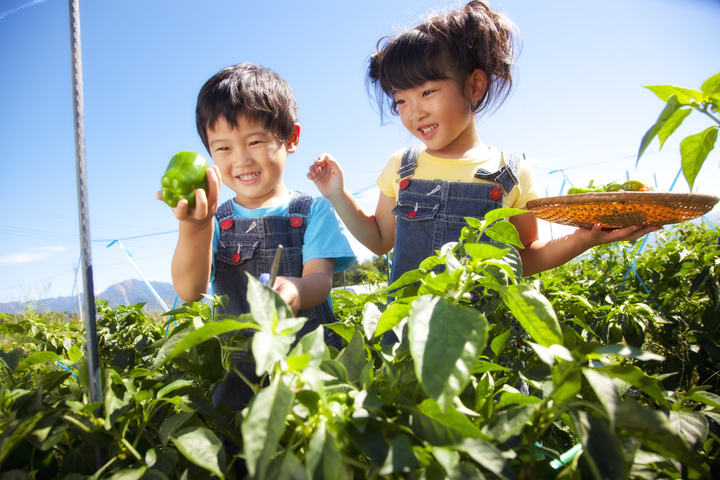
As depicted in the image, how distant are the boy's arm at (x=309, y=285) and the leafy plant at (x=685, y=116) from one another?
58 centimetres

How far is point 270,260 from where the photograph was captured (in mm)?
1259

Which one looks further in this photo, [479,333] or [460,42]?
[460,42]

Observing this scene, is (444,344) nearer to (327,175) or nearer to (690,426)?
(690,426)

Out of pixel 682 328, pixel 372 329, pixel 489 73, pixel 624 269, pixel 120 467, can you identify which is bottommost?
pixel 682 328

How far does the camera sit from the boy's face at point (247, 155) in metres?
1.17

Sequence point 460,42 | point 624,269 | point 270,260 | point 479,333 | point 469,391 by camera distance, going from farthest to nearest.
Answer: point 624,269 → point 460,42 → point 270,260 → point 469,391 → point 479,333

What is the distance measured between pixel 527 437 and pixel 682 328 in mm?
1599

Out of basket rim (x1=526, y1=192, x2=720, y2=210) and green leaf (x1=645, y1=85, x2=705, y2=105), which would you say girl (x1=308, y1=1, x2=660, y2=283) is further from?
green leaf (x1=645, y1=85, x2=705, y2=105)

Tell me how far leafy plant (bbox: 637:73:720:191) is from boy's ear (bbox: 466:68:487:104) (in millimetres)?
1011

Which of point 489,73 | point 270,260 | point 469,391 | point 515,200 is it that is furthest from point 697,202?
point 270,260

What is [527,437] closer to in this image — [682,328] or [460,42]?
[460,42]

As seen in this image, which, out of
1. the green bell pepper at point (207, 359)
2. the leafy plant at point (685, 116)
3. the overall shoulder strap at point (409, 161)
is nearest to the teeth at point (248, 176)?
the overall shoulder strap at point (409, 161)

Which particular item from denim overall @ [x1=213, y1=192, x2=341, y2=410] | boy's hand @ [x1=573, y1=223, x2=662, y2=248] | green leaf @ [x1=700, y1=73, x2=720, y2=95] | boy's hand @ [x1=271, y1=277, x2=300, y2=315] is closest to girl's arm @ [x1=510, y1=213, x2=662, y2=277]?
boy's hand @ [x1=573, y1=223, x2=662, y2=248]

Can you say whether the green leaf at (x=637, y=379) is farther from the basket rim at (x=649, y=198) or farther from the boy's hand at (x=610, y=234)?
the boy's hand at (x=610, y=234)
